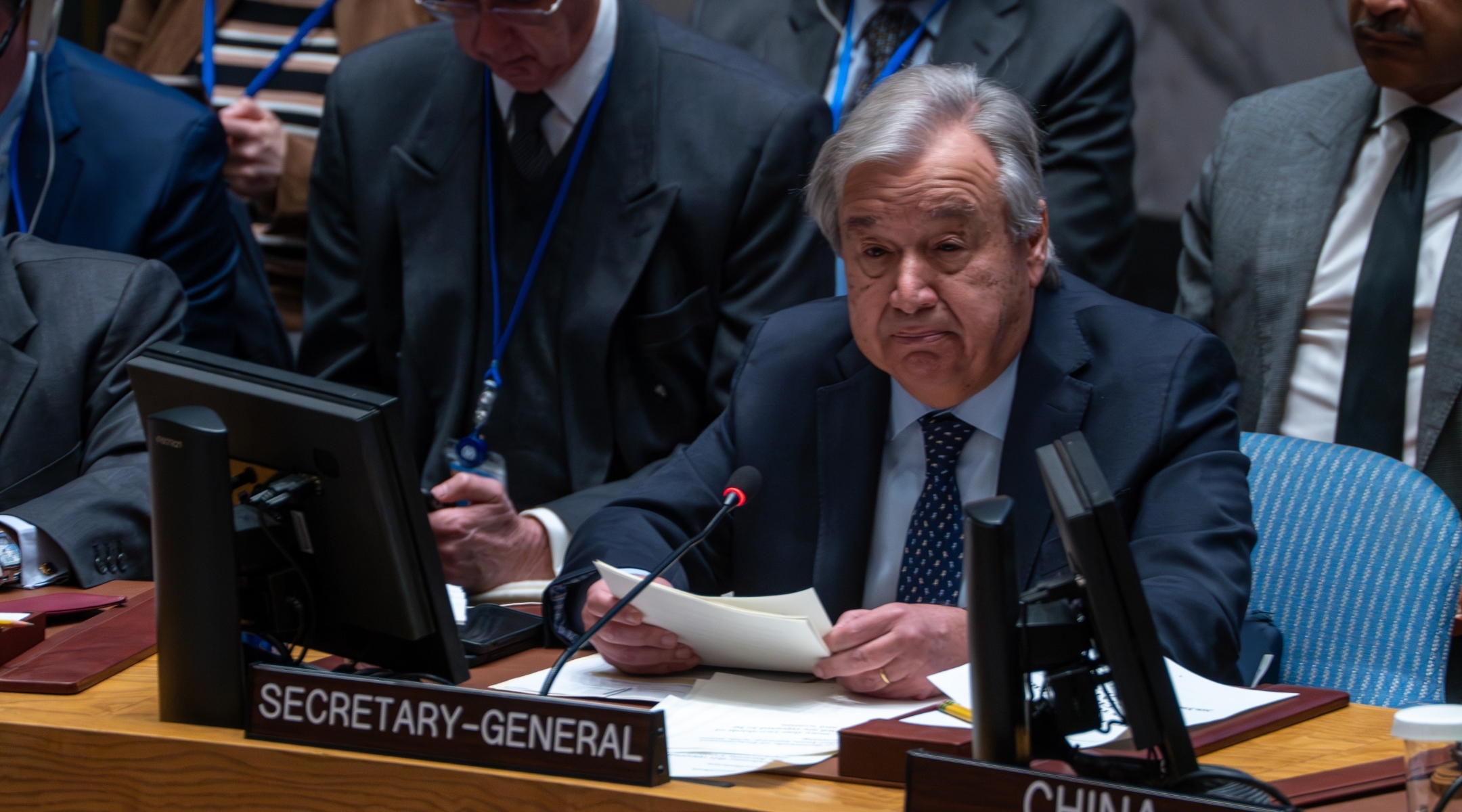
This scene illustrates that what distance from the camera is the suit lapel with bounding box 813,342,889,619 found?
2199mm

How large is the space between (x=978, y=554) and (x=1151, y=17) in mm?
2818

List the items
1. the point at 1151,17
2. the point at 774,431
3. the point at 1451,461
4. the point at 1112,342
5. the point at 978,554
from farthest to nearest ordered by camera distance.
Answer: the point at 1151,17 < the point at 1451,461 < the point at 774,431 < the point at 1112,342 < the point at 978,554

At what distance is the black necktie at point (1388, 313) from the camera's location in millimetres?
2750

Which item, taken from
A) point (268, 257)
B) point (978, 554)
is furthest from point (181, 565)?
point (268, 257)

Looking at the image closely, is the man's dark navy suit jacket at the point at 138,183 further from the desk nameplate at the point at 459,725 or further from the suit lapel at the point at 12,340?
the desk nameplate at the point at 459,725

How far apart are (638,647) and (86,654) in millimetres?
689

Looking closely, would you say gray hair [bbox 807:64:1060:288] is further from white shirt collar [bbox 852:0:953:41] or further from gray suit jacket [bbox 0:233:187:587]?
gray suit jacket [bbox 0:233:187:587]

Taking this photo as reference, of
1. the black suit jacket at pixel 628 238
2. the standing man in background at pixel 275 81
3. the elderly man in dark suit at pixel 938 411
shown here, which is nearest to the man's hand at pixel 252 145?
the standing man in background at pixel 275 81

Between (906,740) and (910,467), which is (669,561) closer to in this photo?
(906,740)

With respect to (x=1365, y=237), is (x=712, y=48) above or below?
above

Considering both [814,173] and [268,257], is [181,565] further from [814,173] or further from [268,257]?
[268,257]

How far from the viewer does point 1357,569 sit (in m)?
2.15

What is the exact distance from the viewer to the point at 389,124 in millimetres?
3100

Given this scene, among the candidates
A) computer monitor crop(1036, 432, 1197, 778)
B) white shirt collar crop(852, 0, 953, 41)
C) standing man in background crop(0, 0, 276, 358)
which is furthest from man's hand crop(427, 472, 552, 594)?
white shirt collar crop(852, 0, 953, 41)
